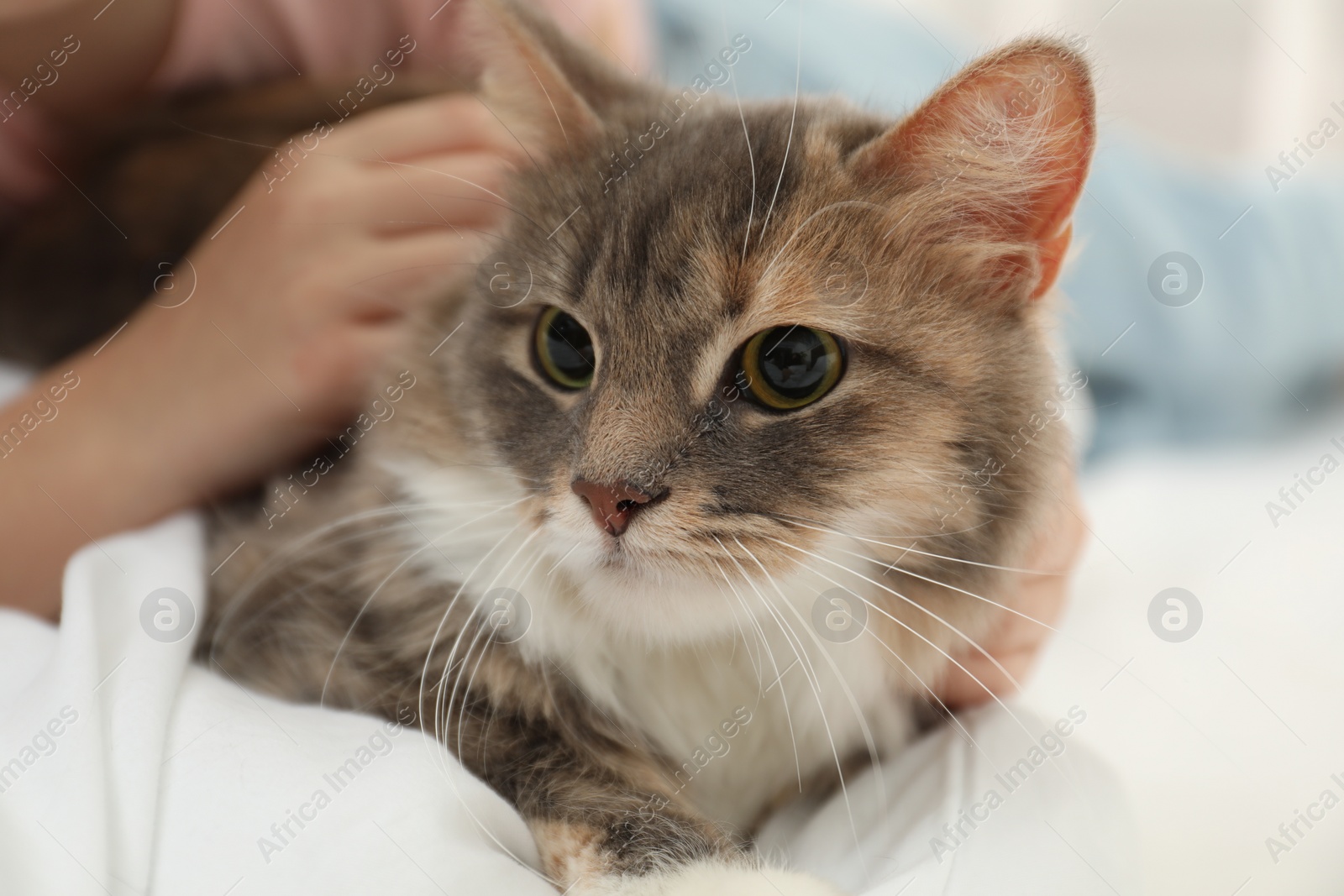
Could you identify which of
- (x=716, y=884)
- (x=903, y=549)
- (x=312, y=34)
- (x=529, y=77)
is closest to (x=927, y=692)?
(x=903, y=549)

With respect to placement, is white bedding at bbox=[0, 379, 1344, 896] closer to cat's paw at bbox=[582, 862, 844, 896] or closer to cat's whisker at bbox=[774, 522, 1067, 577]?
cat's paw at bbox=[582, 862, 844, 896]

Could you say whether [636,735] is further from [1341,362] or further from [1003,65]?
[1341,362]

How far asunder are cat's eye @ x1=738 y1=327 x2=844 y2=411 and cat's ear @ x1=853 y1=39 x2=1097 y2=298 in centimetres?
23

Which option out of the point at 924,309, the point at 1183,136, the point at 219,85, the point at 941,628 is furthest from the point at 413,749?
the point at 1183,136

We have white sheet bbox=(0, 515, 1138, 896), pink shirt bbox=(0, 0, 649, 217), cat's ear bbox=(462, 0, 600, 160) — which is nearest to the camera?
white sheet bbox=(0, 515, 1138, 896)

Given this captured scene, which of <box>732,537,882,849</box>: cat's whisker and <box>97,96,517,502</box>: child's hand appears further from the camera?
<box>97,96,517,502</box>: child's hand

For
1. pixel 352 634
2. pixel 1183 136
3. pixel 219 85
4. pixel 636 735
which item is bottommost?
pixel 636 735

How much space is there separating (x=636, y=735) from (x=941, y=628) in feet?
1.33

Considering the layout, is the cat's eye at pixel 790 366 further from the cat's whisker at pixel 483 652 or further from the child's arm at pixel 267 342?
the child's arm at pixel 267 342

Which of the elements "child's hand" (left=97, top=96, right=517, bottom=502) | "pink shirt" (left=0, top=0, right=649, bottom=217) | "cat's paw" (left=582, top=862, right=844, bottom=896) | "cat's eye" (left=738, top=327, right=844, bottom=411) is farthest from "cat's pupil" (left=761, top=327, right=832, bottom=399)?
"pink shirt" (left=0, top=0, right=649, bottom=217)

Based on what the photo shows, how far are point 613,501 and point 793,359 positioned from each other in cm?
25

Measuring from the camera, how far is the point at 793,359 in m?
1.06

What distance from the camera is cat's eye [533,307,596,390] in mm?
1195

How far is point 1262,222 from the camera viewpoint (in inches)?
104
